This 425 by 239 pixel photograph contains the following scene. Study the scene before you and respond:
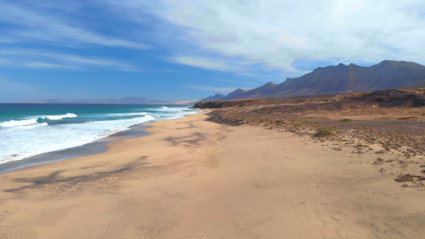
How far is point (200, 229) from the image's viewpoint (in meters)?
3.85

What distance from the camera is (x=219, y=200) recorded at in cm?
494

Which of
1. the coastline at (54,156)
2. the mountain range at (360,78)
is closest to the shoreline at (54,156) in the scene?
the coastline at (54,156)

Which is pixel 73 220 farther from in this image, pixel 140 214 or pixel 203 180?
pixel 203 180

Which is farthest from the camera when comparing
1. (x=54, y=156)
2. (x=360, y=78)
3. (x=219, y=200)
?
(x=360, y=78)

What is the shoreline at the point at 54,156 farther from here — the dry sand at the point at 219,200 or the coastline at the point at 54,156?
the dry sand at the point at 219,200

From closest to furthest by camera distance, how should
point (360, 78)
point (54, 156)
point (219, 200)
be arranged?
point (219, 200) < point (54, 156) < point (360, 78)

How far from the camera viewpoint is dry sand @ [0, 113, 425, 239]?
12.1ft

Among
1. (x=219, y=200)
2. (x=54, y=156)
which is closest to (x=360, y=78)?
(x=219, y=200)

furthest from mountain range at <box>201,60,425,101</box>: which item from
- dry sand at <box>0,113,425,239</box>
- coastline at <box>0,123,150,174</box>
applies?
coastline at <box>0,123,150,174</box>

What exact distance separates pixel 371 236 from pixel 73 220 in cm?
532

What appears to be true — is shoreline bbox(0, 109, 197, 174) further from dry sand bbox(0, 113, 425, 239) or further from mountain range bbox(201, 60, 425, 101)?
mountain range bbox(201, 60, 425, 101)

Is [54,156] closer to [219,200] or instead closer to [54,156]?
[54,156]

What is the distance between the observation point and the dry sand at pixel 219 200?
369 centimetres

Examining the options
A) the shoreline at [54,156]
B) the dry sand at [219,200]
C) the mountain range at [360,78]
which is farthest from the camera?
the mountain range at [360,78]
